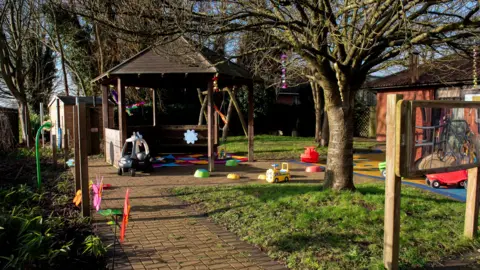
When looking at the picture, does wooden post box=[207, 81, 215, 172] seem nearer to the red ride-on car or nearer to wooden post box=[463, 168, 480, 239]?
the red ride-on car

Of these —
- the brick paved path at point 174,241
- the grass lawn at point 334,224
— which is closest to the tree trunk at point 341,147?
the grass lawn at point 334,224

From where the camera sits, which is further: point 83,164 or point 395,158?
point 83,164

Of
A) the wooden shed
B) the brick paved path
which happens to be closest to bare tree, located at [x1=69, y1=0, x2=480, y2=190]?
the brick paved path

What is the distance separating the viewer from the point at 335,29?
19.8 feet

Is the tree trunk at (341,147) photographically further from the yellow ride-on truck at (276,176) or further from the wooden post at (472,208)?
the yellow ride-on truck at (276,176)

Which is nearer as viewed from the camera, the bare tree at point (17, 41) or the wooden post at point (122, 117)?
the wooden post at point (122, 117)

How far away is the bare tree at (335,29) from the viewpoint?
5773mm

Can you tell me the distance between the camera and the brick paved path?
427 centimetres

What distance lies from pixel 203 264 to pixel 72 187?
5176mm

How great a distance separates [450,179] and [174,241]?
641 centimetres

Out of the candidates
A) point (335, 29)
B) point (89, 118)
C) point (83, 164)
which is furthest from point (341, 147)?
point (89, 118)

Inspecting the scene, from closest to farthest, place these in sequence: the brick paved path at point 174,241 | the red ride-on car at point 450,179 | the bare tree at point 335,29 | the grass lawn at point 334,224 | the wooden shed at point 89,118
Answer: the brick paved path at point 174,241, the grass lawn at point 334,224, the bare tree at point 335,29, the red ride-on car at point 450,179, the wooden shed at point 89,118

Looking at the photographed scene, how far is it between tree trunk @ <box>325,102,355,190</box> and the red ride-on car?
2778mm

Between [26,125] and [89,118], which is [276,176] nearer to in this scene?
[89,118]
